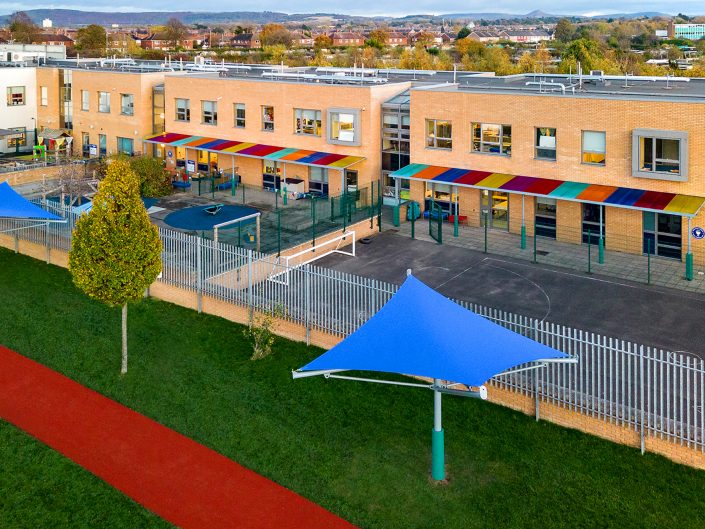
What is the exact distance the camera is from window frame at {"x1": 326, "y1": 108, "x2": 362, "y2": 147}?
3559 centimetres

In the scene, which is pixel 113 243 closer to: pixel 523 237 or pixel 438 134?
pixel 523 237

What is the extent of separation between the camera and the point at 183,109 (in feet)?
142

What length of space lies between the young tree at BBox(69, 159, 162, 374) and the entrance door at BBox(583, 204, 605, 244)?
1838cm

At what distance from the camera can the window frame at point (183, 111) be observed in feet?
141

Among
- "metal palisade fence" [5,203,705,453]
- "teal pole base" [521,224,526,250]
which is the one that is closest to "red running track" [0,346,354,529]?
"metal palisade fence" [5,203,705,453]

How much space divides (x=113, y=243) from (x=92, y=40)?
471 ft

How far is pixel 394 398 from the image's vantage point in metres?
15.9

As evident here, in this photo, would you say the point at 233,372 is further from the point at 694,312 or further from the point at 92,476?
the point at 694,312

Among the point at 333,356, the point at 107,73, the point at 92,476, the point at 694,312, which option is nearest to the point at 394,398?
the point at 333,356

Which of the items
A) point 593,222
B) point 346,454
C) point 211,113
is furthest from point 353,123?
point 346,454

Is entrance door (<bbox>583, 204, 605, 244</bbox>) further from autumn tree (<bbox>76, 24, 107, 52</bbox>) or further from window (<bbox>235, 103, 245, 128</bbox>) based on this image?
autumn tree (<bbox>76, 24, 107, 52</bbox>)

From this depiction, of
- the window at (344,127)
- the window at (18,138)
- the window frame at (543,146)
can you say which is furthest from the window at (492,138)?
the window at (18,138)

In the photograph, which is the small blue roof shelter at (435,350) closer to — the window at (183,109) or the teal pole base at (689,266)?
the teal pole base at (689,266)

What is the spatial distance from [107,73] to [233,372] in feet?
115
